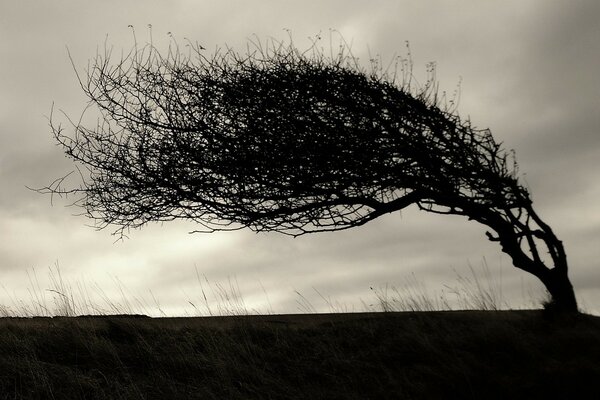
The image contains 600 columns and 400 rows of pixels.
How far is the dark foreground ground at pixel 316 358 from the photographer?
778 centimetres

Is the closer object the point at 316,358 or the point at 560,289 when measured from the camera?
the point at 316,358

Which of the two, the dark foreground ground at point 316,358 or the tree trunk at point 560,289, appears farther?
the tree trunk at point 560,289

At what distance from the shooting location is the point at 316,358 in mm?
8906

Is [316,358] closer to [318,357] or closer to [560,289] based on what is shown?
[318,357]

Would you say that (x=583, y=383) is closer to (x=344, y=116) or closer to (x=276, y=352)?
(x=276, y=352)

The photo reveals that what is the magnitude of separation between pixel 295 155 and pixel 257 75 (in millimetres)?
1557

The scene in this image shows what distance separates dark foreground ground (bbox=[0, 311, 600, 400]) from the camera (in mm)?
7777

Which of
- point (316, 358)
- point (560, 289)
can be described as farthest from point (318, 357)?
point (560, 289)

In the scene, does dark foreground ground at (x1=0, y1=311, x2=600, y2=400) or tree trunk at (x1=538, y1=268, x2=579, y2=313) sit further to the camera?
tree trunk at (x1=538, y1=268, x2=579, y2=313)

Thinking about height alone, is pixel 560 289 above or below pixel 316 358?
above

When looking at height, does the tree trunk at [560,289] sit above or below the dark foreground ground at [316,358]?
above

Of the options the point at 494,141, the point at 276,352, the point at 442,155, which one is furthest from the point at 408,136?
the point at 276,352

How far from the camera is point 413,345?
8.81m

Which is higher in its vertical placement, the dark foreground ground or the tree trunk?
the tree trunk
